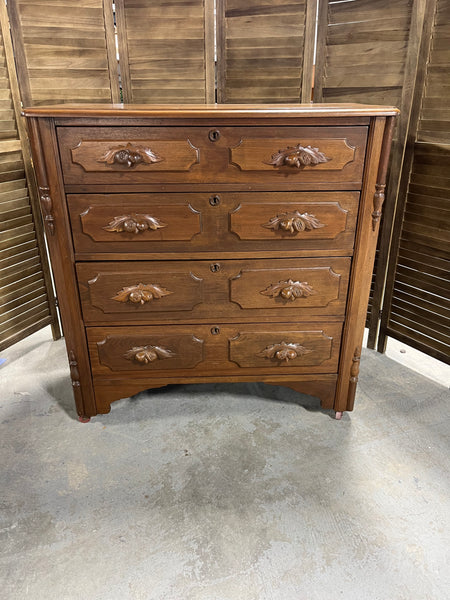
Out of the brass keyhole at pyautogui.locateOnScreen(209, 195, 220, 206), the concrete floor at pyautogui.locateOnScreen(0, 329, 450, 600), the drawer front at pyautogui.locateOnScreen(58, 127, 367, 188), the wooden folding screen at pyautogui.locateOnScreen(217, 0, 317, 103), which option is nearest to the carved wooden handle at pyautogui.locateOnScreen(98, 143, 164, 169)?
the drawer front at pyautogui.locateOnScreen(58, 127, 367, 188)

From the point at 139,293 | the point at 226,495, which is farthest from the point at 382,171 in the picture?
the point at 226,495

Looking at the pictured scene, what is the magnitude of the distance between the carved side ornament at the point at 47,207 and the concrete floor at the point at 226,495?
3.03 feet

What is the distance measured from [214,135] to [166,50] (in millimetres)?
940

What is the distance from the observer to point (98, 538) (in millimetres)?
1481

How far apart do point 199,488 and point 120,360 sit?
63 centimetres

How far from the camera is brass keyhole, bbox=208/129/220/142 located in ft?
5.15

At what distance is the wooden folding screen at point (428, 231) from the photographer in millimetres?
2002

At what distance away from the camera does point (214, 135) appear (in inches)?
62.0

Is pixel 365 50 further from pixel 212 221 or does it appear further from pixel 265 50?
pixel 212 221

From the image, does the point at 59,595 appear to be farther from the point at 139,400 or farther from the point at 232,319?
the point at 232,319

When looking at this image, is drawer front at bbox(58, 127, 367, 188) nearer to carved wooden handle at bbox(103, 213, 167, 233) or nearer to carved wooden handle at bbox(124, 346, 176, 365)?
carved wooden handle at bbox(103, 213, 167, 233)

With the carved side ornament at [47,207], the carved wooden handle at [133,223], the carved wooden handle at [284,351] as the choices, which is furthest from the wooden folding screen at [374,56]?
the carved side ornament at [47,207]

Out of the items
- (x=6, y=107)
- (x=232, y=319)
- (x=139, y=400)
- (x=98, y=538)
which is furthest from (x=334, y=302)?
(x=6, y=107)

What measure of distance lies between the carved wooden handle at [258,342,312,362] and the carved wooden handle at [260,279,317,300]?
232mm
